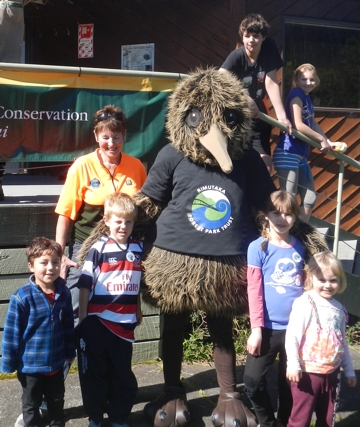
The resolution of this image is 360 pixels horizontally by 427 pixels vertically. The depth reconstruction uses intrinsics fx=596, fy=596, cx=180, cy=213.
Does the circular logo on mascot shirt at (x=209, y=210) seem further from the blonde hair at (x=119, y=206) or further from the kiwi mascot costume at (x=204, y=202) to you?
the blonde hair at (x=119, y=206)

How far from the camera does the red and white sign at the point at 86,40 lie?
7.49m

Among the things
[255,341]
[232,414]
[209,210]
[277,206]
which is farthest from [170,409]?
[277,206]

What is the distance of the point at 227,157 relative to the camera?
9.84 ft

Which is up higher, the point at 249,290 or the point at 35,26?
the point at 35,26

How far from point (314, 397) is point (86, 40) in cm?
577

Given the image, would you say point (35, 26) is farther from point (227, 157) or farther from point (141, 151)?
point (227, 157)

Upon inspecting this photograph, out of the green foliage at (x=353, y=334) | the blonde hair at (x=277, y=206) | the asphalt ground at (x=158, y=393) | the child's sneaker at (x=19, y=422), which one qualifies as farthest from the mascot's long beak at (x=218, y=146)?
the green foliage at (x=353, y=334)

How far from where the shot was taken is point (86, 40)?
7.52m

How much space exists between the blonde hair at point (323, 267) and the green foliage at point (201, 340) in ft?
4.90

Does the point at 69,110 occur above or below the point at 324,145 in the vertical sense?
above

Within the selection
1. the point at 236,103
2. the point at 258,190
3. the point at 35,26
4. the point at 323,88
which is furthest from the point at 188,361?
the point at 35,26

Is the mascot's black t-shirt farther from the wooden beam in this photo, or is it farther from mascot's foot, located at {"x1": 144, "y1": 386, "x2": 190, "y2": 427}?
the wooden beam

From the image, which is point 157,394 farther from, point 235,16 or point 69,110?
point 235,16

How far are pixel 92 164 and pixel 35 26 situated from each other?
18.2ft
